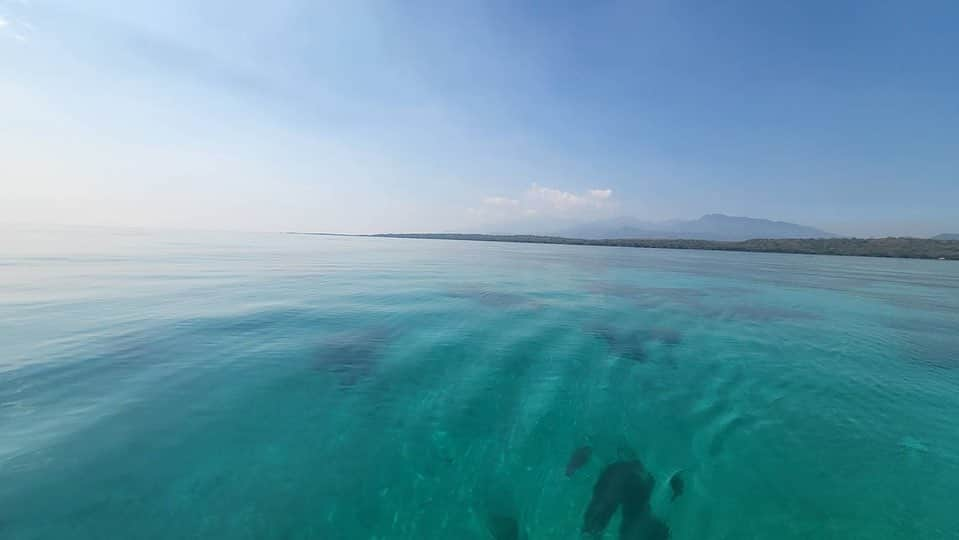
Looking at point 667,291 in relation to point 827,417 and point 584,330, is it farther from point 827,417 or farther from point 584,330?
point 827,417

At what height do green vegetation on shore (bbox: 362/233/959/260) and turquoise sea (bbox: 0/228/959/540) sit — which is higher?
green vegetation on shore (bbox: 362/233/959/260)

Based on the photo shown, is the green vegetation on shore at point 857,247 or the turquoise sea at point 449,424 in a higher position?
the green vegetation on shore at point 857,247

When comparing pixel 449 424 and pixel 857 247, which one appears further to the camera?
pixel 857 247

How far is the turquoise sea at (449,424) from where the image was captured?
18.9 feet

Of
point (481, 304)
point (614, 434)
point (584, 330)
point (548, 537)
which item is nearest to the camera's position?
point (548, 537)

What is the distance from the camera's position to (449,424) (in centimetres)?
827

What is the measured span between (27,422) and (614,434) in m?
13.1

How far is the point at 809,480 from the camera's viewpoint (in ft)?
22.1

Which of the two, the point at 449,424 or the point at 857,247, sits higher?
the point at 857,247

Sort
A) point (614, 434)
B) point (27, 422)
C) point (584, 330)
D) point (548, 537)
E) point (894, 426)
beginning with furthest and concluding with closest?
1. point (584, 330)
2. point (894, 426)
3. point (614, 434)
4. point (27, 422)
5. point (548, 537)

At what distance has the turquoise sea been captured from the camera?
5770 millimetres

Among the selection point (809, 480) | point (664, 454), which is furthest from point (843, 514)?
point (664, 454)

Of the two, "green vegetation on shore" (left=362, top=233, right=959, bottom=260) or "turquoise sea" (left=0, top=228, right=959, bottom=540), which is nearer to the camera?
"turquoise sea" (left=0, top=228, right=959, bottom=540)

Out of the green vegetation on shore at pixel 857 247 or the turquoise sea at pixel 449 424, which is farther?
the green vegetation on shore at pixel 857 247
